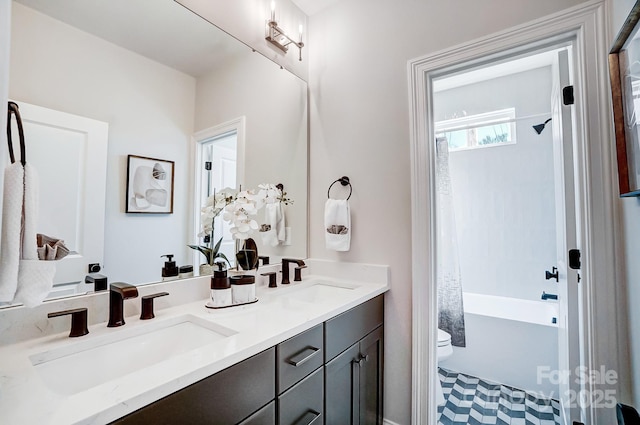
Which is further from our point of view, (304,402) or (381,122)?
(381,122)

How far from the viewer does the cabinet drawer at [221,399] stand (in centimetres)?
67

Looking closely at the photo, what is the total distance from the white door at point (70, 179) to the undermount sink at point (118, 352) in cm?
25

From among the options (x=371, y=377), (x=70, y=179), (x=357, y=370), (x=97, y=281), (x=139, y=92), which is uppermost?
(x=139, y=92)

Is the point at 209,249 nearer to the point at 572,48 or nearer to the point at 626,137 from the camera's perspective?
the point at 626,137

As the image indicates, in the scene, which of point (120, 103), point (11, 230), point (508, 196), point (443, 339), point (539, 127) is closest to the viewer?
point (11, 230)

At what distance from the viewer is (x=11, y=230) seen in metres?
0.66

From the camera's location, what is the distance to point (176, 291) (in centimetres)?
126

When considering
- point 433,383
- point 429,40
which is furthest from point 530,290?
point 429,40

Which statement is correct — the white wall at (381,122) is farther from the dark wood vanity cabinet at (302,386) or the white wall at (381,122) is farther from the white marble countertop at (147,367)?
the white marble countertop at (147,367)

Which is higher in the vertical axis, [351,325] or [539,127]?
[539,127]

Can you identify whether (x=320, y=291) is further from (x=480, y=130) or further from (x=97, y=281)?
(x=480, y=130)

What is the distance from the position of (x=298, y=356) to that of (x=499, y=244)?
2.53m

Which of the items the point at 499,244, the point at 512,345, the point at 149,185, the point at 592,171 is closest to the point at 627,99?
the point at 592,171

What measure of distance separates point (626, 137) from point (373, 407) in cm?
156
